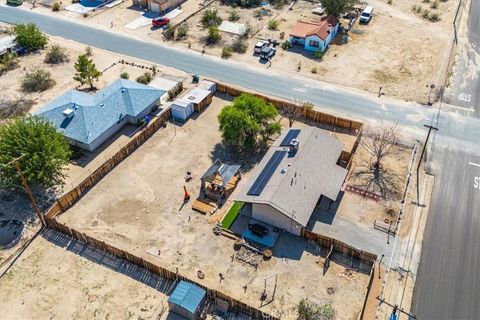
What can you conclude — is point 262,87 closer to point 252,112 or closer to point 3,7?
point 252,112

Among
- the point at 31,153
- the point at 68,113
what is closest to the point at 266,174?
the point at 31,153

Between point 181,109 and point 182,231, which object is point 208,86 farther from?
point 182,231

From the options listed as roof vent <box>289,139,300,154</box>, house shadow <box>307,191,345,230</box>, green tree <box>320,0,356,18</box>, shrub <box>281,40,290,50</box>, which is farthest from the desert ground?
house shadow <box>307,191,345,230</box>

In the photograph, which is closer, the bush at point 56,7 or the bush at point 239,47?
the bush at point 239,47

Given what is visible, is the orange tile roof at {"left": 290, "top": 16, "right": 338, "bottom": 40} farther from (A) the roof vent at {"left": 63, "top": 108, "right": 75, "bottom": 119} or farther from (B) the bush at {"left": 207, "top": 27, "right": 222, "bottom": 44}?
(A) the roof vent at {"left": 63, "top": 108, "right": 75, "bottom": 119}

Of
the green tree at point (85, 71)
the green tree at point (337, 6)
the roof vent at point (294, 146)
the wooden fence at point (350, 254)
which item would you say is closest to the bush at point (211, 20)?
the green tree at point (337, 6)

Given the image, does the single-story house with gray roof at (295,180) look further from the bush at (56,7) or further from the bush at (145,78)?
the bush at (56,7)
